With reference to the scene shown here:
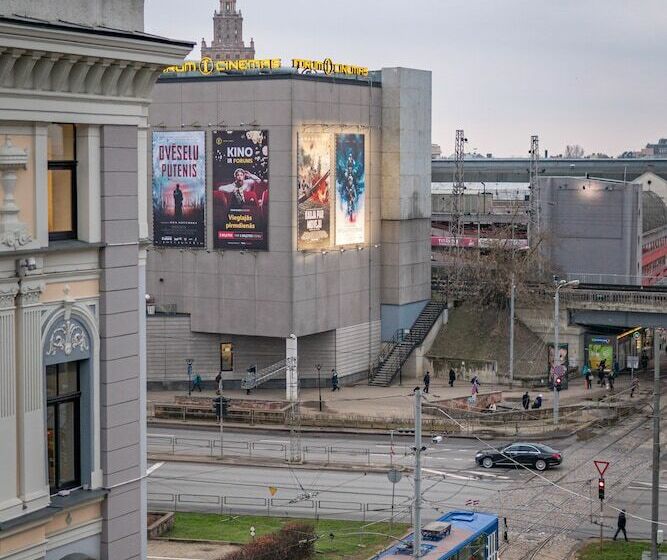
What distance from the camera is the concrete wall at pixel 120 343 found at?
18.5 metres

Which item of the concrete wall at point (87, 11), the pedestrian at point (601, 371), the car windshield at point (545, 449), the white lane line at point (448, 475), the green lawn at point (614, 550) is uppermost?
the concrete wall at point (87, 11)

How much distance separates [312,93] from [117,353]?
6284cm

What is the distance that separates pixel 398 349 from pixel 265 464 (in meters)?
28.1

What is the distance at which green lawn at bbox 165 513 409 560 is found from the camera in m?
45.5

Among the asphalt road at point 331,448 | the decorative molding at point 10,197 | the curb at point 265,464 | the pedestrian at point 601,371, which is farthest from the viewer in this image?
the pedestrian at point 601,371

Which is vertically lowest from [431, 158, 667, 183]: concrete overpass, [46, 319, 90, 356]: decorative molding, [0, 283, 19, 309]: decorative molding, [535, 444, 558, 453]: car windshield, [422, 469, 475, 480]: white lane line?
[422, 469, 475, 480]: white lane line

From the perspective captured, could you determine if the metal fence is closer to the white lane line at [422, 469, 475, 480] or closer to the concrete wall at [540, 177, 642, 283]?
the white lane line at [422, 469, 475, 480]

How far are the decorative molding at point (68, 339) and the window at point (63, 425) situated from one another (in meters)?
0.26

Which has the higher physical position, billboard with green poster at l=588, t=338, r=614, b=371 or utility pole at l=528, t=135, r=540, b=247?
utility pole at l=528, t=135, r=540, b=247

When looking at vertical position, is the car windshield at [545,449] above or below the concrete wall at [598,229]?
below

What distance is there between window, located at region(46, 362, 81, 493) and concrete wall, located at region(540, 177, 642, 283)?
90546 millimetres

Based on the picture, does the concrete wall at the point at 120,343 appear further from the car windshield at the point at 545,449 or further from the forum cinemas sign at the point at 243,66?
the forum cinemas sign at the point at 243,66

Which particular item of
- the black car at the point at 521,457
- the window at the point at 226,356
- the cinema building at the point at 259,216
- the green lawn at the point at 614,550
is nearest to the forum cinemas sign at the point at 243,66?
the cinema building at the point at 259,216

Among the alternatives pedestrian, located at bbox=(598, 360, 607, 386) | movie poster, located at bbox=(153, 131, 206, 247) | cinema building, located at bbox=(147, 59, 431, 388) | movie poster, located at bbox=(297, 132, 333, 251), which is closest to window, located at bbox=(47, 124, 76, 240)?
cinema building, located at bbox=(147, 59, 431, 388)
